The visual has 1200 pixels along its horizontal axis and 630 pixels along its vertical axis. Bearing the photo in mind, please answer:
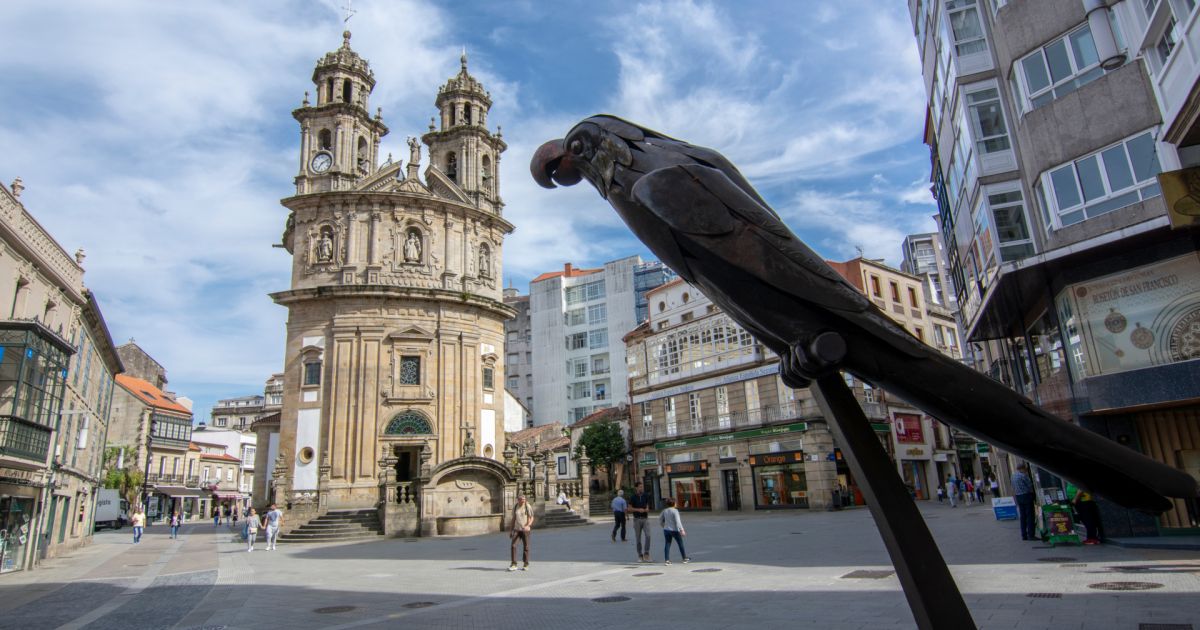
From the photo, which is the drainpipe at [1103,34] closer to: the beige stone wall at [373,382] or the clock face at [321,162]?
the beige stone wall at [373,382]

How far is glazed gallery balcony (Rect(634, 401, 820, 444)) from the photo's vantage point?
3628cm

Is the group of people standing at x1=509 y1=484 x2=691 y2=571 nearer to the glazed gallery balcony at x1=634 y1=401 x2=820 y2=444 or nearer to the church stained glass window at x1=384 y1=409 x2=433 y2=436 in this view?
the church stained glass window at x1=384 y1=409 x2=433 y2=436

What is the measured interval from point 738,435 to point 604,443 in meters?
11.5

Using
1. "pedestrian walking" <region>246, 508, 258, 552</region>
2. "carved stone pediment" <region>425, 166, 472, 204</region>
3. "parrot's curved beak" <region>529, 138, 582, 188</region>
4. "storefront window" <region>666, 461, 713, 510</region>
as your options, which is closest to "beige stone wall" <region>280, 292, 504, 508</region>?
"carved stone pediment" <region>425, 166, 472, 204</region>

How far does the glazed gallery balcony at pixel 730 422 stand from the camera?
36281 mm

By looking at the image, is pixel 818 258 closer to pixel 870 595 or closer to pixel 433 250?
pixel 870 595

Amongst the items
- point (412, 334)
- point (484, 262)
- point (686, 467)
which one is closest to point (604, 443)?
point (686, 467)

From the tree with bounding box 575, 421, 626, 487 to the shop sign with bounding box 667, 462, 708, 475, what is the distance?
5.35 meters

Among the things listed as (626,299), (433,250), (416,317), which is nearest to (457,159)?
(433,250)

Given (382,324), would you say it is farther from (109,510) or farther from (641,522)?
(109,510)

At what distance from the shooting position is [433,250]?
3747cm

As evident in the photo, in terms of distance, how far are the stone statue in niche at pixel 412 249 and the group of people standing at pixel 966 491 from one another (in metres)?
28.8

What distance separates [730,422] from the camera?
39.4 meters

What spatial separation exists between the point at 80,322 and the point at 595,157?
26.9 m
